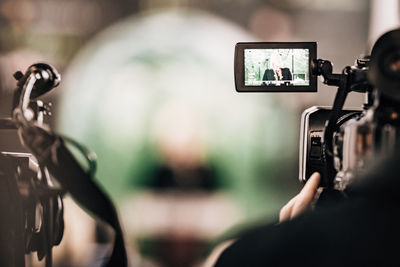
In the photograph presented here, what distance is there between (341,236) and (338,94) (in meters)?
0.36

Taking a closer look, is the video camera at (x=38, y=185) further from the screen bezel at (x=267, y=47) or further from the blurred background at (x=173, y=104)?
the blurred background at (x=173, y=104)

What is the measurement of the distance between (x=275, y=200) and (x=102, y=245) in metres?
0.63

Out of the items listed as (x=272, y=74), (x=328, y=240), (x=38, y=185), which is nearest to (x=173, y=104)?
(x=272, y=74)

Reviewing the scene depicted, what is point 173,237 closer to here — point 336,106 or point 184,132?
point 184,132

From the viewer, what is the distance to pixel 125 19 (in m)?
1.72

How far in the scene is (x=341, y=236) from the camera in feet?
1.38

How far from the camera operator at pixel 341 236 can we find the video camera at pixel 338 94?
0.08 meters

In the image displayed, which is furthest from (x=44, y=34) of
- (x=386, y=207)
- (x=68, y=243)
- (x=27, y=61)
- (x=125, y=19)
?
(x=386, y=207)

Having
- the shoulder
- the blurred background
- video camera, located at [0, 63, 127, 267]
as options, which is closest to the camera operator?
the shoulder

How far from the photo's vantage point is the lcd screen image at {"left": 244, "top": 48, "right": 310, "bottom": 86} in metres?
0.91

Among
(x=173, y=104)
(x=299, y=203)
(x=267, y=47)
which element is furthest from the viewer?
(x=173, y=104)

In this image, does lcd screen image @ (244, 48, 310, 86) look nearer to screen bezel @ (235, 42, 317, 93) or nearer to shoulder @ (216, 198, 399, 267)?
screen bezel @ (235, 42, 317, 93)

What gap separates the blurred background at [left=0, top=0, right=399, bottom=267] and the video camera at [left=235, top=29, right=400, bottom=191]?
767mm

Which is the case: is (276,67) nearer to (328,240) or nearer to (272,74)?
(272,74)
